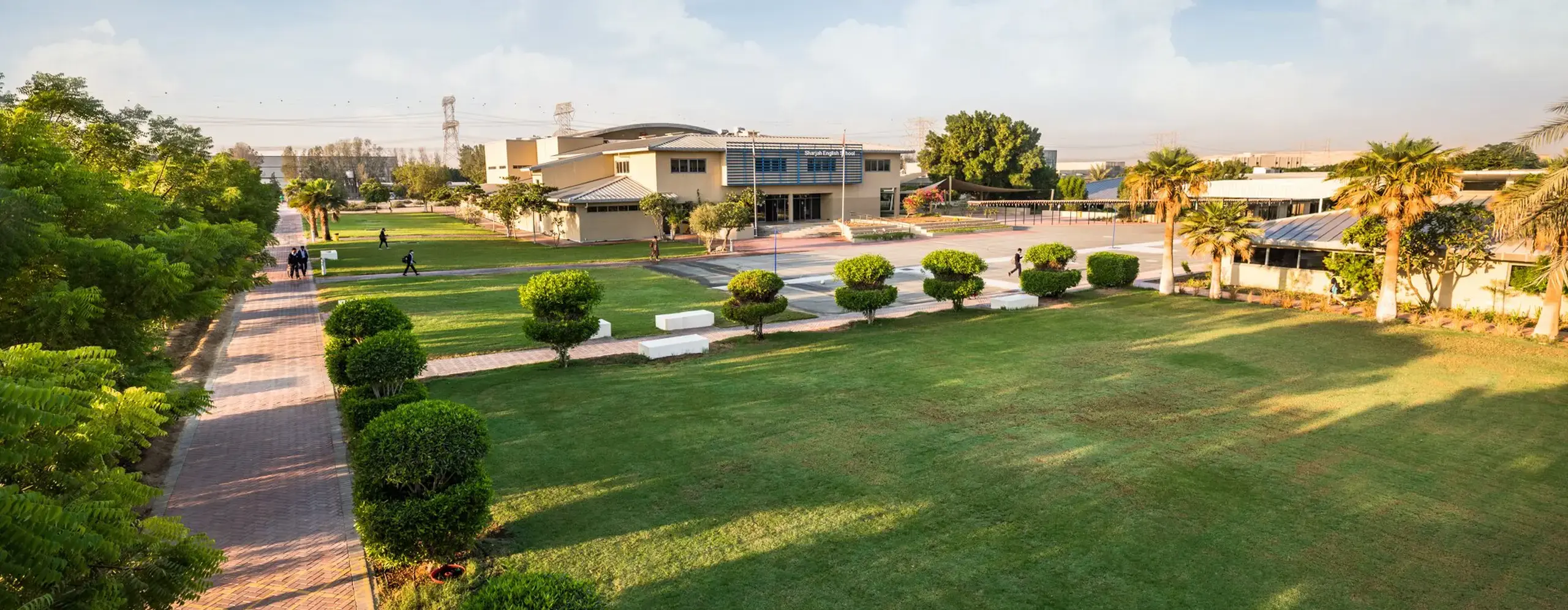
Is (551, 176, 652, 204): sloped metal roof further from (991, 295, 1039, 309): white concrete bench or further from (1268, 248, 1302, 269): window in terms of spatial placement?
(1268, 248, 1302, 269): window

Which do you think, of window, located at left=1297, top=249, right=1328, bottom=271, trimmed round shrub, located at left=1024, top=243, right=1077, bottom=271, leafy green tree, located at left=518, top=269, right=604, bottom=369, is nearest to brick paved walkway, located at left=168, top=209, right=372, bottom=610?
leafy green tree, located at left=518, top=269, right=604, bottom=369

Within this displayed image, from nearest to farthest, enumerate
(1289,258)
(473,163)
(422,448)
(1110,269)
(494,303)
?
(422,448)
(494,303)
(1289,258)
(1110,269)
(473,163)

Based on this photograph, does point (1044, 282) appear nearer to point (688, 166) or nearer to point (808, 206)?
point (688, 166)

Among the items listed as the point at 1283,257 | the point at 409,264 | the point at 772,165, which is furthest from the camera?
the point at 772,165

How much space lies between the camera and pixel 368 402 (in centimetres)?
1193

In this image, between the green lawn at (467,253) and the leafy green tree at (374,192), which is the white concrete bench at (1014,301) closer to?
the green lawn at (467,253)

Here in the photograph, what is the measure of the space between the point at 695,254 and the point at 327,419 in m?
31.3

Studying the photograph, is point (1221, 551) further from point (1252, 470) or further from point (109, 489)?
point (109, 489)

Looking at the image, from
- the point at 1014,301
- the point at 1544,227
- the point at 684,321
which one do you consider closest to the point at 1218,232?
the point at 1014,301

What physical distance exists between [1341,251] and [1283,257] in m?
2.59

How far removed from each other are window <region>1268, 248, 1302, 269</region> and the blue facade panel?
35034 millimetres

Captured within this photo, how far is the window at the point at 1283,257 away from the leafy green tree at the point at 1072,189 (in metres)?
60.7

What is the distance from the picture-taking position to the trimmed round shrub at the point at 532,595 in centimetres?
554

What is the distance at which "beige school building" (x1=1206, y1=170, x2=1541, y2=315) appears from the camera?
22875 mm
